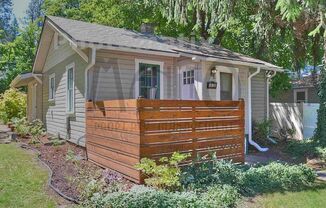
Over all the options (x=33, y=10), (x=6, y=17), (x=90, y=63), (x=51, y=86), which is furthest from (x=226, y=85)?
(x=6, y=17)

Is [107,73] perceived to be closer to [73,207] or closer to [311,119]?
[73,207]

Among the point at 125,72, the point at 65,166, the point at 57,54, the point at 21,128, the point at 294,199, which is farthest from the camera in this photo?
the point at 21,128

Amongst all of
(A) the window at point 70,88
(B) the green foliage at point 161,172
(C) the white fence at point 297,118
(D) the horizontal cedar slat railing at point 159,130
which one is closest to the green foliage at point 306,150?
(D) the horizontal cedar slat railing at point 159,130

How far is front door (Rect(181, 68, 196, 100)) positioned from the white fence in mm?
6787

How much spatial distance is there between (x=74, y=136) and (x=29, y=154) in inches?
60.9

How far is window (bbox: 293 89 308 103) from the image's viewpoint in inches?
965

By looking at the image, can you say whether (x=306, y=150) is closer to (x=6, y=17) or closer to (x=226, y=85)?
(x=226, y=85)

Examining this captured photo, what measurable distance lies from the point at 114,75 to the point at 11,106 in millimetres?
13249

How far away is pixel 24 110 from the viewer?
2144cm

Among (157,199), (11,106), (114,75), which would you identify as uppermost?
(114,75)

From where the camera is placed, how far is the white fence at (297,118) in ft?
49.8

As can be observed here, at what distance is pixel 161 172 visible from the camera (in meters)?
6.15

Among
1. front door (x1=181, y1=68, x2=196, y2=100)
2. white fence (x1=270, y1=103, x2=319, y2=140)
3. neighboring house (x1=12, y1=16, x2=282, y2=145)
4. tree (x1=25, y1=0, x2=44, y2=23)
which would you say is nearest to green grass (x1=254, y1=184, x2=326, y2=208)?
neighboring house (x1=12, y1=16, x2=282, y2=145)

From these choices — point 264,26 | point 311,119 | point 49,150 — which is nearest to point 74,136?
point 49,150
